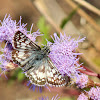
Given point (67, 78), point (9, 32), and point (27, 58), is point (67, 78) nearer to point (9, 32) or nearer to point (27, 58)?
point (27, 58)

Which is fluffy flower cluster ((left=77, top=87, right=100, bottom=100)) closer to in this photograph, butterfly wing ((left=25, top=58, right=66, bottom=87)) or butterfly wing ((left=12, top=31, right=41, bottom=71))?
butterfly wing ((left=25, top=58, right=66, bottom=87))

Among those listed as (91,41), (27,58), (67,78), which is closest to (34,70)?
(27,58)

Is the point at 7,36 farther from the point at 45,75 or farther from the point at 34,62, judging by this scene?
the point at 45,75

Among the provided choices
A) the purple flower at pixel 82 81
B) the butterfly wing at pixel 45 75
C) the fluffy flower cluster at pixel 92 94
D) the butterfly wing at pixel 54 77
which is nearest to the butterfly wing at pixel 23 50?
the butterfly wing at pixel 45 75

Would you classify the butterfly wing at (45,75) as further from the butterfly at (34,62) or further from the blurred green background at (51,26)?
the blurred green background at (51,26)

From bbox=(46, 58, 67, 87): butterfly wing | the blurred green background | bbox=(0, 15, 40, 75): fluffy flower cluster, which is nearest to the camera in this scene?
bbox=(46, 58, 67, 87): butterfly wing

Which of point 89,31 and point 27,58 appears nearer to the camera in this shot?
point 27,58

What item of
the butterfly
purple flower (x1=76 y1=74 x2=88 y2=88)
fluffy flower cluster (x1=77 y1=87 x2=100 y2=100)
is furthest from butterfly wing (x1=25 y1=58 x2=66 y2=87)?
fluffy flower cluster (x1=77 y1=87 x2=100 y2=100)
